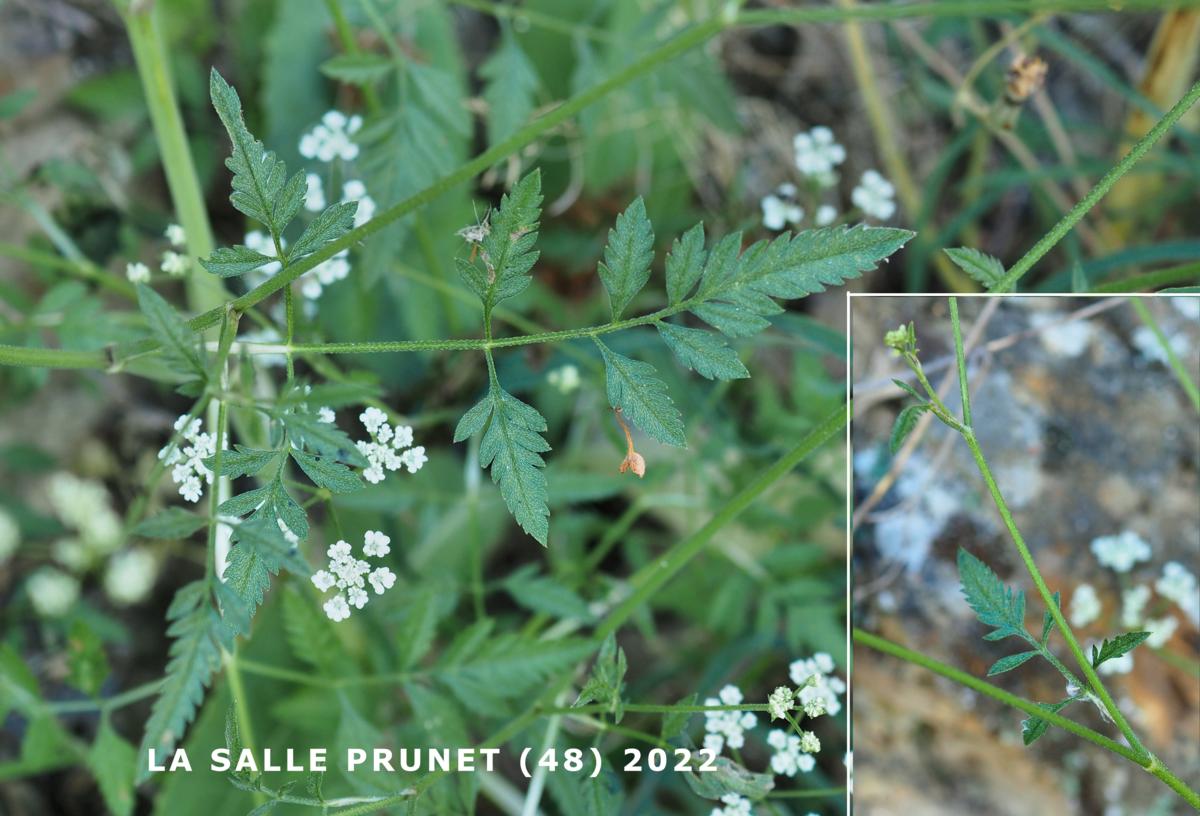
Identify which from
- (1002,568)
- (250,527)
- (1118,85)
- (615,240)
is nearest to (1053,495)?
(1002,568)

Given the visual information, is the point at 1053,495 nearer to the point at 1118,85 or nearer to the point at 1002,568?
the point at 1002,568

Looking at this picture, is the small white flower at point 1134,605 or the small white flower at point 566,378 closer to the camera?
the small white flower at point 1134,605

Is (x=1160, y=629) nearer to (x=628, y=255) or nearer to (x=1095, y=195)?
(x=1095, y=195)

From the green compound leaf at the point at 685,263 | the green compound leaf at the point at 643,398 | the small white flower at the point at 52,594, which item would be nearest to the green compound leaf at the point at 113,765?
the small white flower at the point at 52,594

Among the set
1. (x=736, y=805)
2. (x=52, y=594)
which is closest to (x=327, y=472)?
(x=736, y=805)

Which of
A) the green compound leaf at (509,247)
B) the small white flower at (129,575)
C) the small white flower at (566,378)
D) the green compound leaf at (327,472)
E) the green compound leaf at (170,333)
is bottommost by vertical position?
the small white flower at (129,575)

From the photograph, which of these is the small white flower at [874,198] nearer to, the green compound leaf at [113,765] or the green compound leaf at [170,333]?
the green compound leaf at [170,333]
